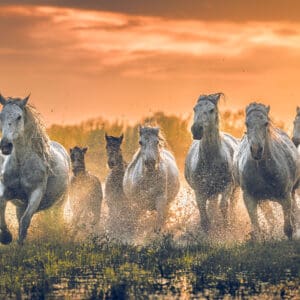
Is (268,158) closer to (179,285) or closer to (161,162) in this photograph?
(161,162)

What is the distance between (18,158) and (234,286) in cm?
453

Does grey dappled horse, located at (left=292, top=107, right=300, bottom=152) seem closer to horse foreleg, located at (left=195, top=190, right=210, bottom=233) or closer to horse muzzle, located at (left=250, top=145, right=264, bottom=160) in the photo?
horse foreleg, located at (left=195, top=190, right=210, bottom=233)

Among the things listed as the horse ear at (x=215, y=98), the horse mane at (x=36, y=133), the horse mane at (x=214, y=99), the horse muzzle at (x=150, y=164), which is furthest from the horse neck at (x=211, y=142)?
the horse mane at (x=36, y=133)

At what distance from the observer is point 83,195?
52.7 feet

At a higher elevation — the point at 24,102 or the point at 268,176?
the point at 24,102

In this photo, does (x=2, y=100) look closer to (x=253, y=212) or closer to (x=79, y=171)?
(x=79, y=171)

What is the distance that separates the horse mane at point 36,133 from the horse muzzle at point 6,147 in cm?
73

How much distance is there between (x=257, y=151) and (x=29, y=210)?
3.28 m

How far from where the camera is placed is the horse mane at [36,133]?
13.2m

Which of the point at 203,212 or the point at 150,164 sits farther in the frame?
the point at 203,212

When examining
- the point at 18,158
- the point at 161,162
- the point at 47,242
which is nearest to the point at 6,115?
the point at 18,158

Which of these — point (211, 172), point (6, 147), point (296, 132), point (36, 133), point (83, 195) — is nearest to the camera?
point (6, 147)

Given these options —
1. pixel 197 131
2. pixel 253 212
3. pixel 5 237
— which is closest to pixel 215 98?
pixel 197 131

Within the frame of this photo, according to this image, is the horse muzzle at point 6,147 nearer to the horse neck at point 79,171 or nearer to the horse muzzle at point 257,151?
the horse muzzle at point 257,151
